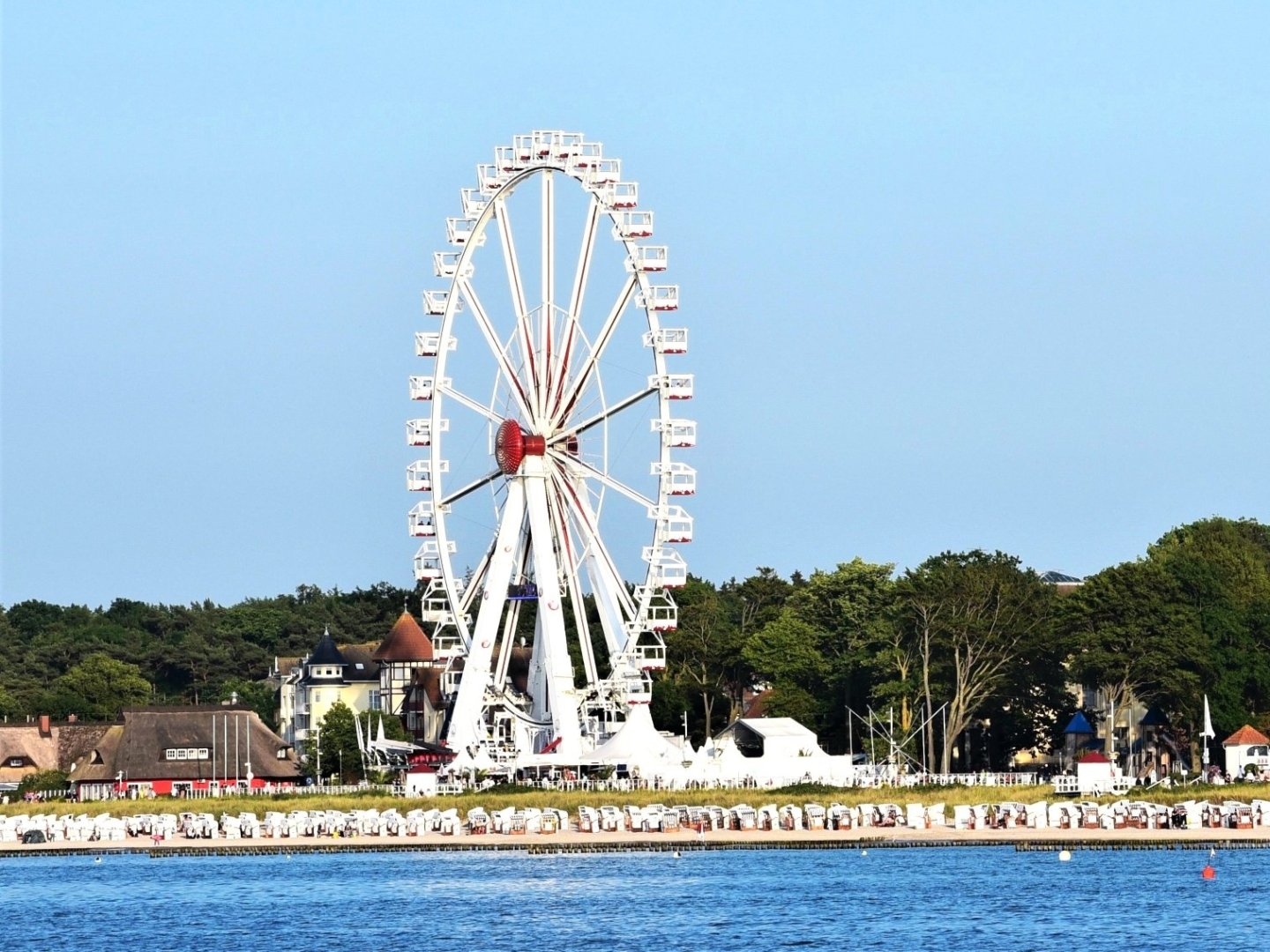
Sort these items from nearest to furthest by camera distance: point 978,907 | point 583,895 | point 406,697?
1. point 978,907
2. point 583,895
3. point 406,697

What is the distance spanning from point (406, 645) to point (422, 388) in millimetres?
45783

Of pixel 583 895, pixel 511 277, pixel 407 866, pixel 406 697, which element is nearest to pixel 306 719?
pixel 406 697

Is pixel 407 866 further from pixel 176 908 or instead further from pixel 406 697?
pixel 406 697

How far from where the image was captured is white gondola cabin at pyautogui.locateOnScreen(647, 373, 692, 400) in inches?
3593

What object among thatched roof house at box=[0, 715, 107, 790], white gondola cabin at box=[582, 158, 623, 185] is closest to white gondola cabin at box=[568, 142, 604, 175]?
white gondola cabin at box=[582, 158, 623, 185]

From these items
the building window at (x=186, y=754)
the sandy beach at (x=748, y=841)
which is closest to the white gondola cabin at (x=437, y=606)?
the sandy beach at (x=748, y=841)

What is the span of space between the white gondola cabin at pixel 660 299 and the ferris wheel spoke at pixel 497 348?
5.21 m

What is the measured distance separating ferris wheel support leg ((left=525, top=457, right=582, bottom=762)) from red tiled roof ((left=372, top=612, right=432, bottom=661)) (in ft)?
153

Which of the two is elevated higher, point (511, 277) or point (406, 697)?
point (511, 277)

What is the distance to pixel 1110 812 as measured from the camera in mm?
77938

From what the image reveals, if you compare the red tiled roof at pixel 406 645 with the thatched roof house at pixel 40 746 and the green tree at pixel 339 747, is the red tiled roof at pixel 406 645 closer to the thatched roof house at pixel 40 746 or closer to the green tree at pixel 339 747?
the thatched roof house at pixel 40 746

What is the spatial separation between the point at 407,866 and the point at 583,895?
11.5m

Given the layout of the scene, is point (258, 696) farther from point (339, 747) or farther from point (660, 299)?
point (660, 299)

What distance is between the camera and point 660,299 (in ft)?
299
